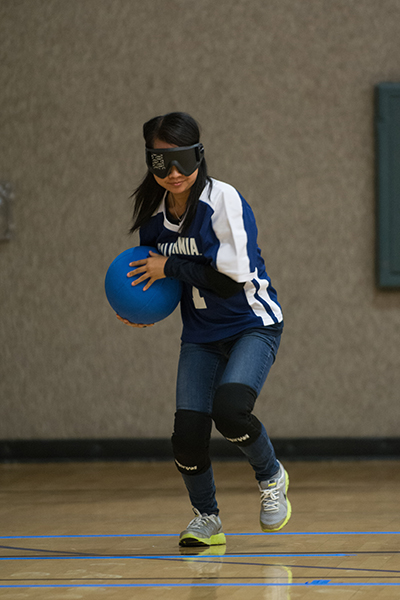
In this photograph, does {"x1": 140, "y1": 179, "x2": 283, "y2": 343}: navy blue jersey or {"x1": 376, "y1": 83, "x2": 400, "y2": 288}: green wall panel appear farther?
{"x1": 376, "y1": 83, "x2": 400, "y2": 288}: green wall panel

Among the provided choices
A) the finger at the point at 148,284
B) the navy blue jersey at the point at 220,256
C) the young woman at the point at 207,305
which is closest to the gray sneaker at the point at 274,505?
the young woman at the point at 207,305

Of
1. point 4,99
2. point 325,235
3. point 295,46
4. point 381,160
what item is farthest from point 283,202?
point 4,99

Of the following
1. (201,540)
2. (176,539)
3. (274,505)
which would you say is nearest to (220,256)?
(274,505)

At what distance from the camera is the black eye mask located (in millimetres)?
2580

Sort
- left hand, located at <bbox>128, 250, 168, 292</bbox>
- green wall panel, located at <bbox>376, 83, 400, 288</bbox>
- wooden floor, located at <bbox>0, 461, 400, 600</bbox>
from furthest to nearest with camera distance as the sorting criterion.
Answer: green wall panel, located at <bbox>376, 83, 400, 288</bbox>, left hand, located at <bbox>128, 250, 168, 292</bbox>, wooden floor, located at <bbox>0, 461, 400, 600</bbox>

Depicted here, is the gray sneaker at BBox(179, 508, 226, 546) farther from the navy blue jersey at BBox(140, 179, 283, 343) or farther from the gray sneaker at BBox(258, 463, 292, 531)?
the navy blue jersey at BBox(140, 179, 283, 343)

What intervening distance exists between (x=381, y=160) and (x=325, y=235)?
20.5 inches

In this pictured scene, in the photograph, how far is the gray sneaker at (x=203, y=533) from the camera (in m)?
2.72

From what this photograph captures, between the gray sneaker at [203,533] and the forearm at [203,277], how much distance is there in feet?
2.51

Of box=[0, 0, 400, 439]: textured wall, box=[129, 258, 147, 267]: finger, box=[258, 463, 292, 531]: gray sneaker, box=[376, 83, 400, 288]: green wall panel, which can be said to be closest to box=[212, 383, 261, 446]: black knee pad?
box=[258, 463, 292, 531]: gray sneaker

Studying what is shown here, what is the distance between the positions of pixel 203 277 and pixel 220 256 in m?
0.09

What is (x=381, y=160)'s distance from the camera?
468 cm

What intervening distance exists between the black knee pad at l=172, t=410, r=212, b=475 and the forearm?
404 millimetres

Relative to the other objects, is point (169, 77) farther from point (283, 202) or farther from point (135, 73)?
point (283, 202)
